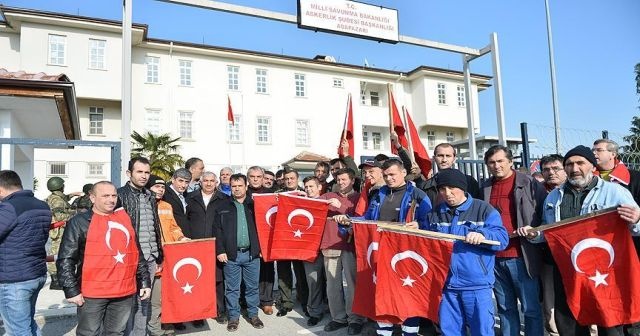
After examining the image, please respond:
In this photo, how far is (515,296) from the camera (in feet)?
14.0

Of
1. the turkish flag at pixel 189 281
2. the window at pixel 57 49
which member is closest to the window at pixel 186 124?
the window at pixel 57 49

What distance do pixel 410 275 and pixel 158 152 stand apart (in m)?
19.9

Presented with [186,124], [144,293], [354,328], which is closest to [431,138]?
[186,124]

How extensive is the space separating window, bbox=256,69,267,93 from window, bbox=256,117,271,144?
1.90m

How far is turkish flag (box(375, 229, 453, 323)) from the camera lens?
3.92m

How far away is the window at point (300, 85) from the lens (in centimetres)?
2879

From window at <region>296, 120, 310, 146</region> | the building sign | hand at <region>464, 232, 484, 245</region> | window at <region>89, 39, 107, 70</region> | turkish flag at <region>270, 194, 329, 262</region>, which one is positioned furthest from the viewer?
window at <region>296, 120, 310, 146</region>

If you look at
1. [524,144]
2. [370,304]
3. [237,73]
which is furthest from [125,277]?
[237,73]

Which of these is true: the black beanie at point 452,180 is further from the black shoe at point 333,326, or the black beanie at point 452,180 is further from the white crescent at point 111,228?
the white crescent at point 111,228

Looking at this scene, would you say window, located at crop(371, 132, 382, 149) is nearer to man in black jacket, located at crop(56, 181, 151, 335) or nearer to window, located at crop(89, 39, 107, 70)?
window, located at crop(89, 39, 107, 70)

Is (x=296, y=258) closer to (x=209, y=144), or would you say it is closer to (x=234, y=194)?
(x=234, y=194)

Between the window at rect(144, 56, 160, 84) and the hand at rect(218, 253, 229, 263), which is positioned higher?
the window at rect(144, 56, 160, 84)

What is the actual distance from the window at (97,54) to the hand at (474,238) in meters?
23.9

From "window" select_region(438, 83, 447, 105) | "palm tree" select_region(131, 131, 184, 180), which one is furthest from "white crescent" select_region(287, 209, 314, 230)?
"window" select_region(438, 83, 447, 105)
